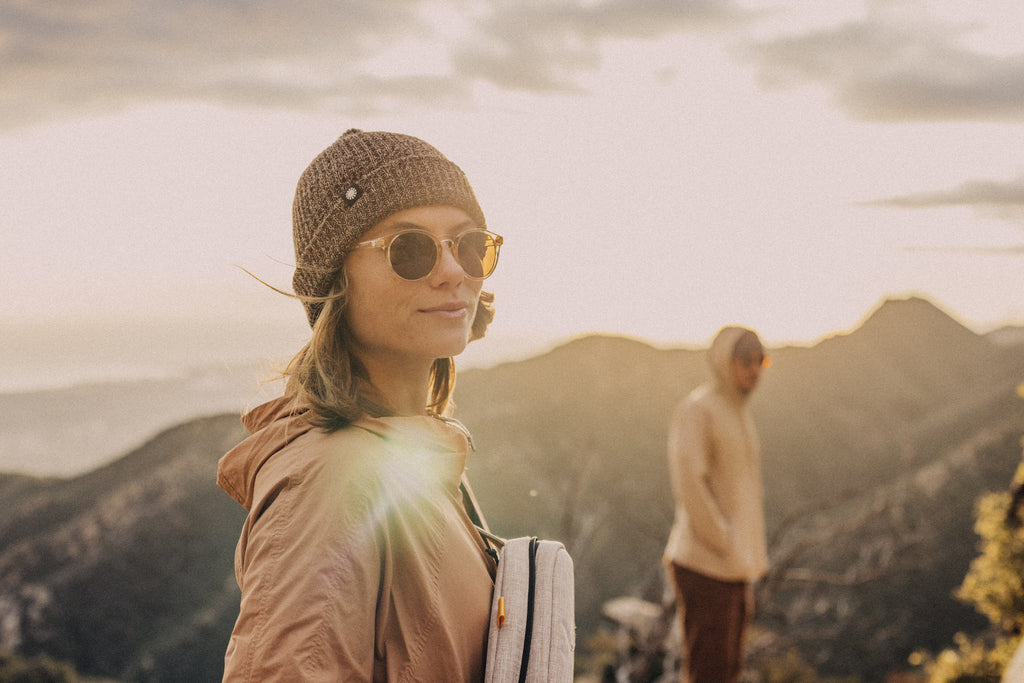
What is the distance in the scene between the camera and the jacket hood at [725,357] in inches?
154

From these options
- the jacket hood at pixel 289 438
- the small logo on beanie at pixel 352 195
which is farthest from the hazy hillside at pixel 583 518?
the small logo on beanie at pixel 352 195

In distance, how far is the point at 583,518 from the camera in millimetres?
9367

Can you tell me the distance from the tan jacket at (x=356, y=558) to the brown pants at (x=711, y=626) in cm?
287

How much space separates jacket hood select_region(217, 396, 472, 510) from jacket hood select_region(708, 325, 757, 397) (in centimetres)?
301

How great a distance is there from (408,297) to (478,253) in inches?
8.6

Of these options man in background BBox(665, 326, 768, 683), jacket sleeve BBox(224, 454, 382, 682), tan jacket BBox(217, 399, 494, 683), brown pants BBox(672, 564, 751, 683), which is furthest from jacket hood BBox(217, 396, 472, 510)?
brown pants BBox(672, 564, 751, 683)

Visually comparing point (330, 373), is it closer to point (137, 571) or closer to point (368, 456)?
point (368, 456)

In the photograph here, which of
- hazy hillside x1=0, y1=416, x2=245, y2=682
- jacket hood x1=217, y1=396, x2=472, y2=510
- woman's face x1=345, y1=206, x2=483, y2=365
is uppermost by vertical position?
woman's face x1=345, y1=206, x2=483, y2=365

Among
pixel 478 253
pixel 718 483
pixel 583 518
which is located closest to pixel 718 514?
pixel 718 483

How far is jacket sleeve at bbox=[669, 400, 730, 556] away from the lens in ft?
11.8

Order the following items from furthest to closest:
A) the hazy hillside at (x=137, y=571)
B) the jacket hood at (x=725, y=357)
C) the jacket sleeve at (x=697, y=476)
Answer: the hazy hillside at (x=137, y=571), the jacket hood at (x=725, y=357), the jacket sleeve at (x=697, y=476)

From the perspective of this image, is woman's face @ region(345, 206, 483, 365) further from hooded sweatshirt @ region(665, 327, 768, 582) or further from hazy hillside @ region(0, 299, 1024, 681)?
hazy hillside @ region(0, 299, 1024, 681)

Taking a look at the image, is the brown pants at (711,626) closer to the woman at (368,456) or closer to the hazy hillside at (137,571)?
the woman at (368,456)

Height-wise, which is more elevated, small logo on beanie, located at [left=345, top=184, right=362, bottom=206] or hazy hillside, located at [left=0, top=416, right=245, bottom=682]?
small logo on beanie, located at [left=345, top=184, right=362, bottom=206]
